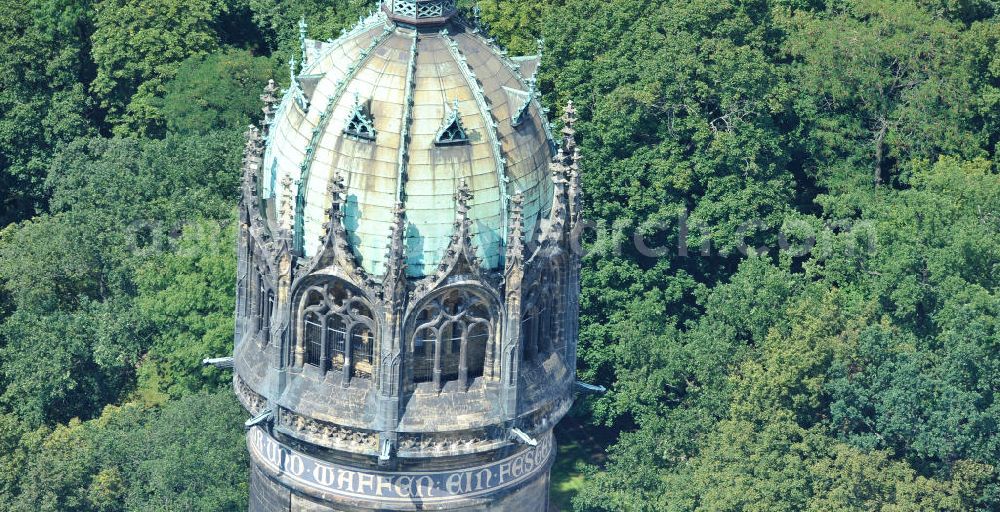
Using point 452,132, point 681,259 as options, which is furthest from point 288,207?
point 681,259

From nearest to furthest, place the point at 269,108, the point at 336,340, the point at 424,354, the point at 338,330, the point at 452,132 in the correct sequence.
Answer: the point at 452,132
the point at 424,354
the point at 338,330
the point at 336,340
the point at 269,108

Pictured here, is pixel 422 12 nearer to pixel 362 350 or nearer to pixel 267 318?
pixel 362 350

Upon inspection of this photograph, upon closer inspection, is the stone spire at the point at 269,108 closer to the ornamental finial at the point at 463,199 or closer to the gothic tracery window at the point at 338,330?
the gothic tracery window at the point at 338,330

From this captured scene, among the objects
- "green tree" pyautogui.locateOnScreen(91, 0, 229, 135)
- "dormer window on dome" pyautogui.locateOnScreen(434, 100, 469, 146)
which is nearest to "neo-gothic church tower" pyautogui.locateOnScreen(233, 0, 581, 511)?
"dormer window on dome" pyautogui.locateOnScreen(434, 100, 469, 146)

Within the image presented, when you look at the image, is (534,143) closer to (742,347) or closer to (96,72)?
(742,347)

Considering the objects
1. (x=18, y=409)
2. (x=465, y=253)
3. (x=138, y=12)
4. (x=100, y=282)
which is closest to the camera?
(x=465, y=253)

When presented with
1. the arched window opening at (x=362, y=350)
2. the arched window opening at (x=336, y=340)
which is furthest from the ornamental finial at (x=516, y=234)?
the arched window opening at (x=336, y=340)

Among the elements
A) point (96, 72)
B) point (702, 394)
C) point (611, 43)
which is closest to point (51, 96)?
point (96, 72)
